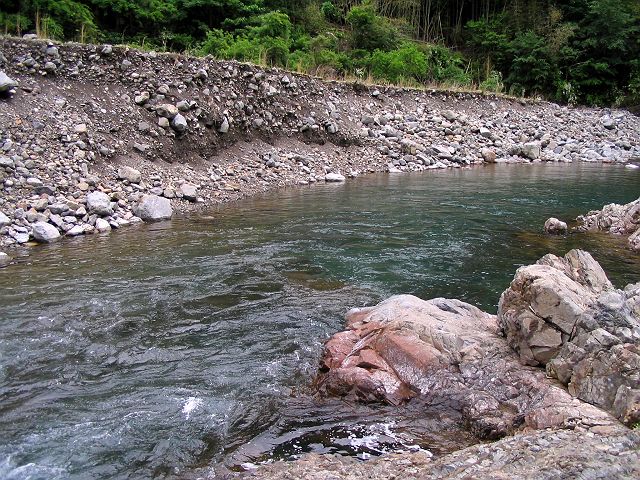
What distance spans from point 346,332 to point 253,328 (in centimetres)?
109

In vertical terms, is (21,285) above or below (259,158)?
below

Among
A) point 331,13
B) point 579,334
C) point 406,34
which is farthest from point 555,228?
point 406,34

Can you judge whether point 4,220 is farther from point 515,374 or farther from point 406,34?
point 406,34

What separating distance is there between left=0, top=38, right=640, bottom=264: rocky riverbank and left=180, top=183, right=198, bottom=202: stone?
0.03 meters

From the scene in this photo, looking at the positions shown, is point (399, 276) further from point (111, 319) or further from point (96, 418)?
point (96, 418)

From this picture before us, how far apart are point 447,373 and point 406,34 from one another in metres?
40.9

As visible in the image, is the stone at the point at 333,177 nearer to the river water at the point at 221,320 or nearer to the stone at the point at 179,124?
the river water at the point at 221,320

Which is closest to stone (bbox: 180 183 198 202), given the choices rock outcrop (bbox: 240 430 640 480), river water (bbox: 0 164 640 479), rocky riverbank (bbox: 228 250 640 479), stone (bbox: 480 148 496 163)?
river water (bbox: 0 164 640 479)

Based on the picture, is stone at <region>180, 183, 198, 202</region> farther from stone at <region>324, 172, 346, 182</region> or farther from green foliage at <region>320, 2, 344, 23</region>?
green foliage at <region>320, 2, 344, 23</region>

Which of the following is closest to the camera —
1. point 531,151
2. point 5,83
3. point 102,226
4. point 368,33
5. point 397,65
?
point 102,226

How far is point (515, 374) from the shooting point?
4516mm

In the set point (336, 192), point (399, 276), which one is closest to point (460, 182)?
point (336, 192)

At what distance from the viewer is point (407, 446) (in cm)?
383

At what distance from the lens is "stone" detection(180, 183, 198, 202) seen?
42.4 ft
